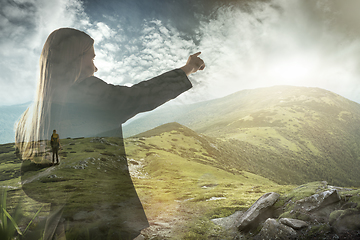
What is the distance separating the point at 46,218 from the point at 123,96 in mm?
3124

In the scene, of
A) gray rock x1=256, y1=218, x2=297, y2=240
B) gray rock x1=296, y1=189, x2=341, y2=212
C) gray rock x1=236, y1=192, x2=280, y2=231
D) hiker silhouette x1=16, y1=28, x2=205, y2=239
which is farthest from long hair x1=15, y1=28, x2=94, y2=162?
gray rock x1=296, y1=189, x2=341, y2=212

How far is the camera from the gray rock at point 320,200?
5.83m

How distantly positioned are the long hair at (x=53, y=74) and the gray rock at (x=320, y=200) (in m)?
8.20

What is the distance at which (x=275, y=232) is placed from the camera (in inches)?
231

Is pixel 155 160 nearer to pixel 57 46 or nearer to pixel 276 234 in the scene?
pixel 276 234

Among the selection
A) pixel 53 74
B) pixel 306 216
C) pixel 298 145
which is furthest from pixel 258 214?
pixel 298 145

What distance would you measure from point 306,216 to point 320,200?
816mm

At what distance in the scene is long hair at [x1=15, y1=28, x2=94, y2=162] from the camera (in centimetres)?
275

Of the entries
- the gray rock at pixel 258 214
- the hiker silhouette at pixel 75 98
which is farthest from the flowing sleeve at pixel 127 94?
the gray rock at pixel 258 214

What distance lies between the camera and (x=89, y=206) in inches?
320

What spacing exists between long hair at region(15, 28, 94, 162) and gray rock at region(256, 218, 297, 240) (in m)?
7.30

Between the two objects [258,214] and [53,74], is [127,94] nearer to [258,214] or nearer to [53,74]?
[53,74]

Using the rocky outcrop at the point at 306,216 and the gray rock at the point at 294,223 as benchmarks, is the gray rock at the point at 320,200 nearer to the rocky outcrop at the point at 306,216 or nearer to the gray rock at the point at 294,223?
the rocky outcrop at the point at 306,216

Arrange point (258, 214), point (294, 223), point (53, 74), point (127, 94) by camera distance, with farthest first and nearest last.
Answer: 1. point (258, 214)
2. point (294, 223)
3. point (127, 94)
4. point (53, 74)
